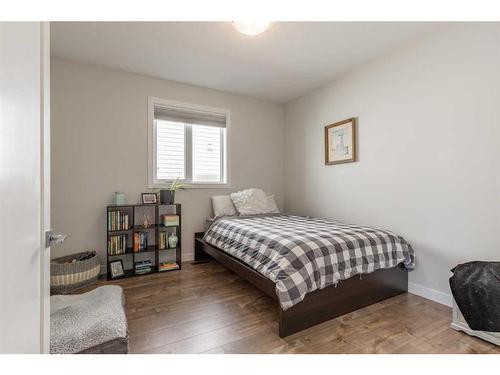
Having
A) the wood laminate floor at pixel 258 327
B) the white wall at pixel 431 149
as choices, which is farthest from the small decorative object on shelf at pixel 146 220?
the white wall at pixel 431 149

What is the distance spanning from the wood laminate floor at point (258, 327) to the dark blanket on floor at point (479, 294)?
17 cm

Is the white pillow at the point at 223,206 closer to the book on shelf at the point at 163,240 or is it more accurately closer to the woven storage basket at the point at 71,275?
the book on shelf at the point at 163,240

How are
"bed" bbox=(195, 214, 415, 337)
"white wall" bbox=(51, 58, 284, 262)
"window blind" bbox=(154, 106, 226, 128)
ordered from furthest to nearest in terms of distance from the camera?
"window blind" bbox=(154, 106, 226, 128)
"white wall" bbox=(51, 58, 284, 262)
"bed" bbox=(195, 214, 415, 337)

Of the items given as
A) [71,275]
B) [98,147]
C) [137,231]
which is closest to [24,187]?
[71,275]

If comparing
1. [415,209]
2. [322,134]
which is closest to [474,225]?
[415,209]

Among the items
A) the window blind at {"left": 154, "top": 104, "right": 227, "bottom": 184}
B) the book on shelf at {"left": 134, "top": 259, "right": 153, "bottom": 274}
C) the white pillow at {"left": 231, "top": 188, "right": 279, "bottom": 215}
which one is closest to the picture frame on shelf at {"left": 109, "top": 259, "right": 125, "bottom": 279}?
the book on shelf at {"left": 134, "top": 259, "right": 153, "bottom": 274}

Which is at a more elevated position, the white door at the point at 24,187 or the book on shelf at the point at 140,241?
the white door at the point at 24,187

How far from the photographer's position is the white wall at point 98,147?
8.82ft

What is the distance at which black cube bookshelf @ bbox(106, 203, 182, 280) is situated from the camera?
2.75 m

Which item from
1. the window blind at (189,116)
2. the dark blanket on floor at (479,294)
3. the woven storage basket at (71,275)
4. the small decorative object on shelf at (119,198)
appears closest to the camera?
the dark blanket on floor at (479,294)

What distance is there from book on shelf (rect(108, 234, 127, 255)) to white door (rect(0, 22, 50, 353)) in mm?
2135

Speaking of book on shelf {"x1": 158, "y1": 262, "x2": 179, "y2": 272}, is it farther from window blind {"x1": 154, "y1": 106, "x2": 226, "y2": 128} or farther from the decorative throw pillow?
window blind {"x1": 154, "y1": 106, "x2": 226, "y2": 128}
